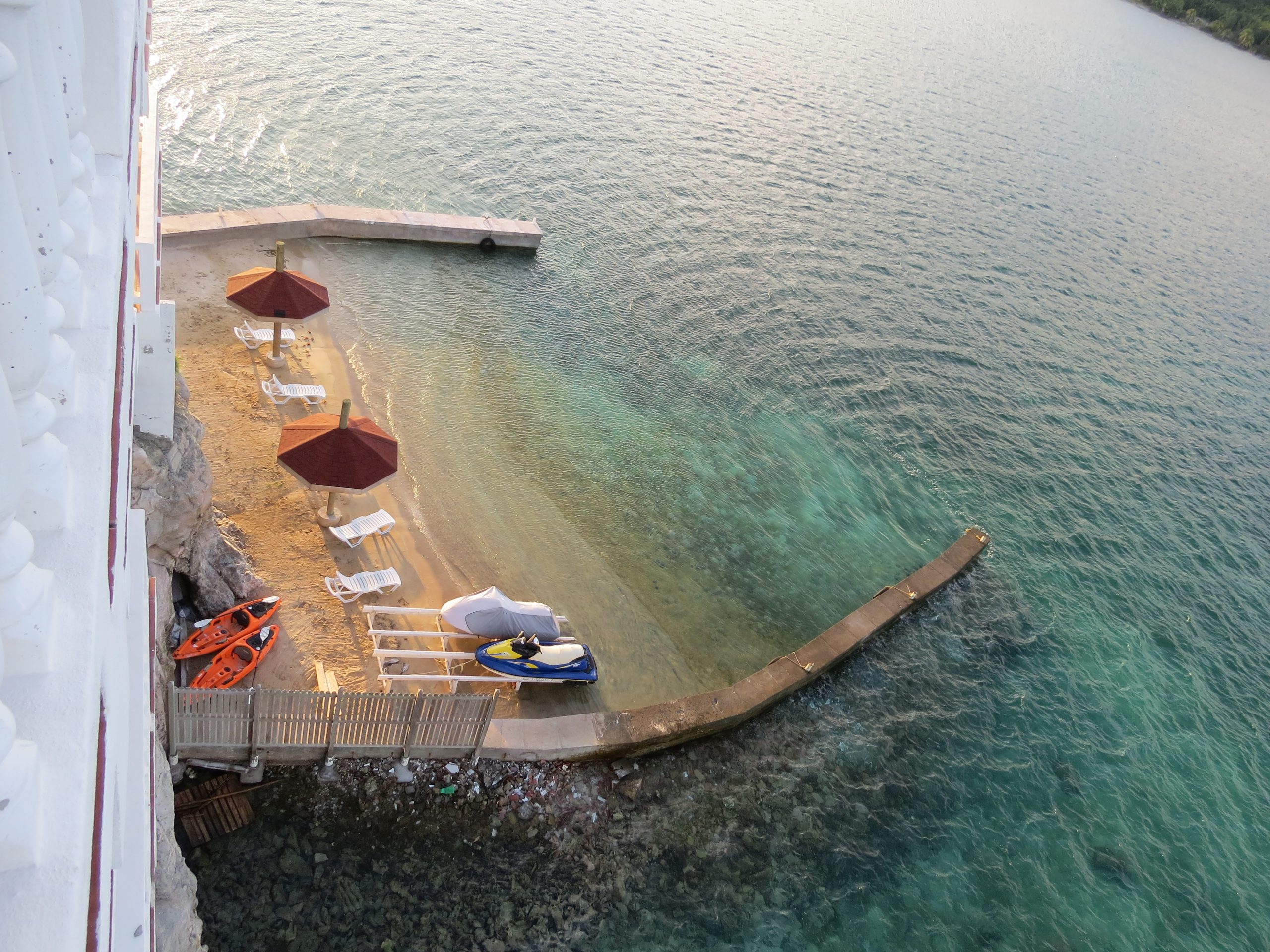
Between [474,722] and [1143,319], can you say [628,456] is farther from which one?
[1143,319]

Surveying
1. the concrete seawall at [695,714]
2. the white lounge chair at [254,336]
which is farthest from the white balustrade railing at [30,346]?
the white lounge chair at [254,336]

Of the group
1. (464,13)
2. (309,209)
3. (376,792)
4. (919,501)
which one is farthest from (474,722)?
(464,13)

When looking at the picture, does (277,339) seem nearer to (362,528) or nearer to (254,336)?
(254,336)

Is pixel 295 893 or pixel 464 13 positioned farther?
pixel 464 13

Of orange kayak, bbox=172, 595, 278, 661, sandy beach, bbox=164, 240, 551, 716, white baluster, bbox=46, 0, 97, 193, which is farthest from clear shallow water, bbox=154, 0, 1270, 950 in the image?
white baluster, bbox=46, 0, 97, 193

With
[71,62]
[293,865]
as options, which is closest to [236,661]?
[293,865]

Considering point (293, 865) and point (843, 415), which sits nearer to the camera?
point (293, 865)

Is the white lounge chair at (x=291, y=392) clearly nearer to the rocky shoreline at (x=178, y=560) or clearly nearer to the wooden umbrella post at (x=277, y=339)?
the wooden umbrella post at (x=277, y=339)
